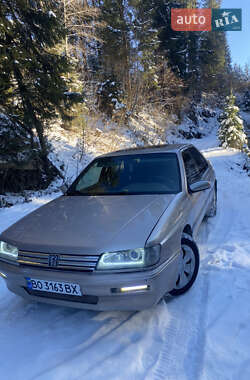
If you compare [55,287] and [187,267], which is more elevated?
[55,287]

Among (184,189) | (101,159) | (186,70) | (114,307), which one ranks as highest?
(186,70)

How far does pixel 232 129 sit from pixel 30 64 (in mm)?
15786

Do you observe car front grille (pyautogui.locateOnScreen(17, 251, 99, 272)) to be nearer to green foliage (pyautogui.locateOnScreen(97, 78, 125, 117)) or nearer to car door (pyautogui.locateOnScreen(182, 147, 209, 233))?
car door (pyautogui.locateOnScreen(182, 147, 209, 233))

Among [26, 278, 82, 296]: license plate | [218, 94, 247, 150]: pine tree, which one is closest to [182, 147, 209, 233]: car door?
[26, 278, 82, 296]: license plate

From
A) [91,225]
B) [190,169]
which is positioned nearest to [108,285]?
[91,225]

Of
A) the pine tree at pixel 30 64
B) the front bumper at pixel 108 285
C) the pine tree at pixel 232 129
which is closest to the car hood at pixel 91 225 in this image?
the front bumper at pixel 108 285

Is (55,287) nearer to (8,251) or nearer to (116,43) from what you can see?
(8,251)

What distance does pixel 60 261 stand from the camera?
6.86 feet

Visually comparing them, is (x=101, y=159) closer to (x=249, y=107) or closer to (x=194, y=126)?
(x=194, y=126)

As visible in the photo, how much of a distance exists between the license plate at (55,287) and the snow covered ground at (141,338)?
1.50 feet

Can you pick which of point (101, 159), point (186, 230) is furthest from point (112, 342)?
point (101, 159)

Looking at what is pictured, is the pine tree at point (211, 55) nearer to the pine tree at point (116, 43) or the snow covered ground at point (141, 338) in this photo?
the pine tree at point (116, 43)

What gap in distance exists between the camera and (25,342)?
219 centimetres

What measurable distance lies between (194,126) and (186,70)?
7014mm
